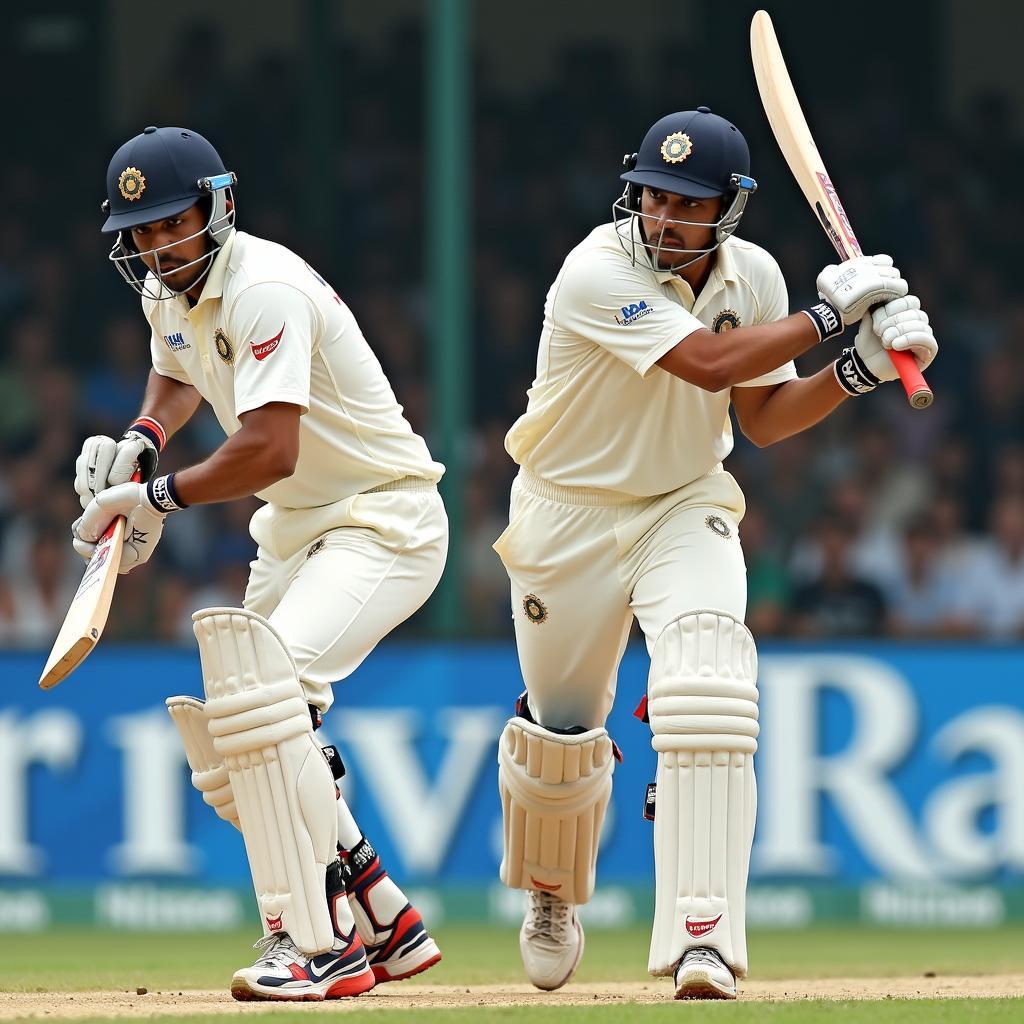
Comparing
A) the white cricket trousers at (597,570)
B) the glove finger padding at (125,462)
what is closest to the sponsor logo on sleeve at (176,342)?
the glove finger padding at (125,462)

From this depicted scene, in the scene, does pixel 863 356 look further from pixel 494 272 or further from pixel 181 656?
pixel 494 272

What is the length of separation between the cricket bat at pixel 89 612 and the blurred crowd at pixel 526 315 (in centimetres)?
329

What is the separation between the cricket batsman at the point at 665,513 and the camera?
13.4 feet

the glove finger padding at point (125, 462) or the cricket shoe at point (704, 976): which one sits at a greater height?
the glove finger padding at point (125, 462)

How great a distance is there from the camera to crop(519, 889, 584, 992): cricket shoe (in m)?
4.77

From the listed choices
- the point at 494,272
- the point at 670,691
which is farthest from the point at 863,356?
the point at 494,272

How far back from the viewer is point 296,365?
4.17 meters

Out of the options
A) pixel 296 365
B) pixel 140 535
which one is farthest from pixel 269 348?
pixel 140 535

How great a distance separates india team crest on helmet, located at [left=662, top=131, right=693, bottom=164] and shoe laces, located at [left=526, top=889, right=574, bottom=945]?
1.73 meters

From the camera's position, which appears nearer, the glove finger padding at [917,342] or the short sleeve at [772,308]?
the glove finger padding at [917,342]

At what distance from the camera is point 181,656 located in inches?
293

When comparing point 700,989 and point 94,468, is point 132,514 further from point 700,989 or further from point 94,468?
point 700,989

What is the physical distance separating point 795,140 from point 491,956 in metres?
2.72

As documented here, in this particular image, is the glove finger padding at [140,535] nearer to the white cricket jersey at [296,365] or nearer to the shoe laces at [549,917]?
the white cricket jersey at [296,365]
